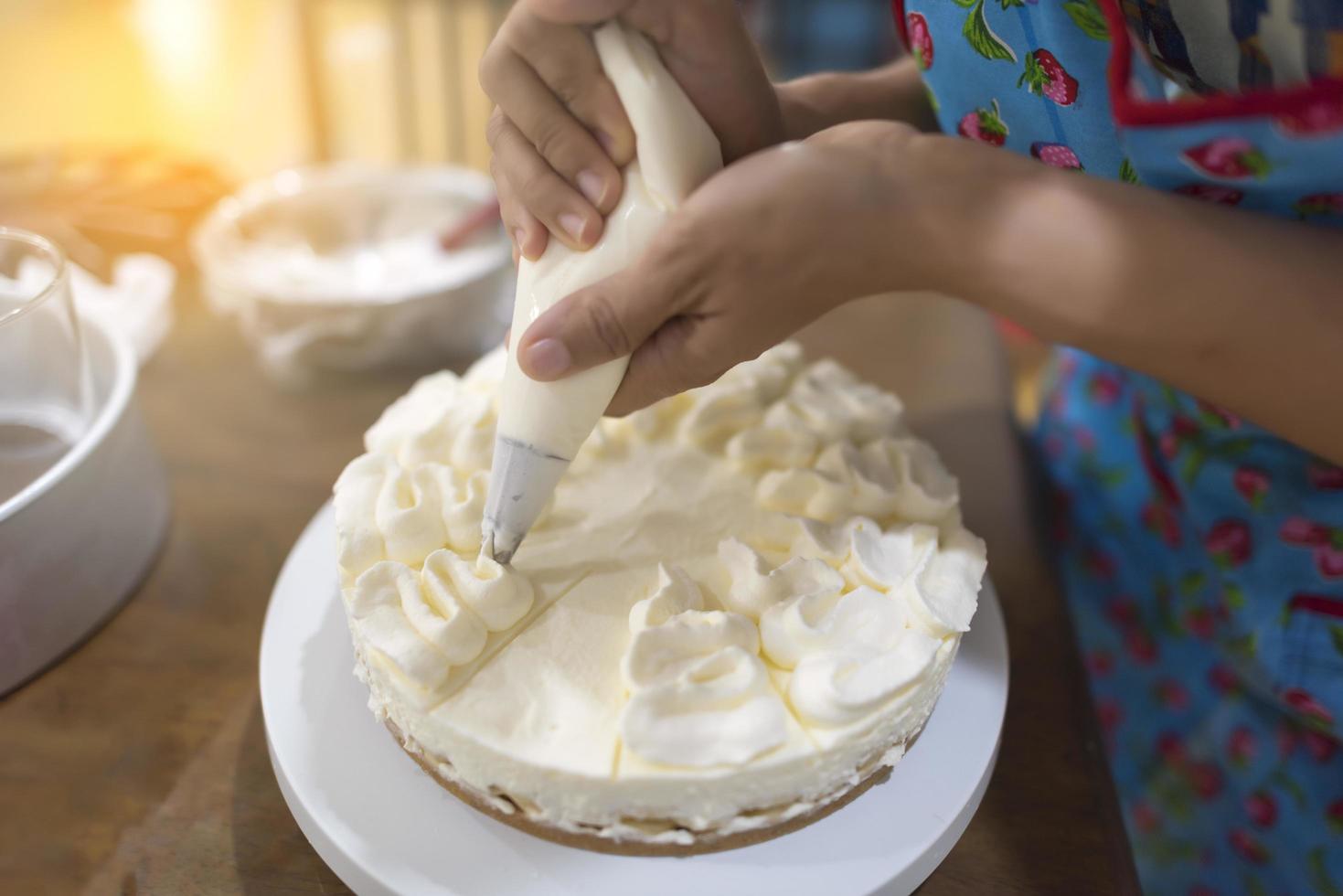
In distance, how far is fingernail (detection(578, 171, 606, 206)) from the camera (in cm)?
77

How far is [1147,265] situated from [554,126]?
444mm

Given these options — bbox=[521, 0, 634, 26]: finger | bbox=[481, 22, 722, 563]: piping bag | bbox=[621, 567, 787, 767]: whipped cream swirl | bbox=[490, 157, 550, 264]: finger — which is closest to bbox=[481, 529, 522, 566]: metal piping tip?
bbox=[481, 22, 722, 563]: piping bag

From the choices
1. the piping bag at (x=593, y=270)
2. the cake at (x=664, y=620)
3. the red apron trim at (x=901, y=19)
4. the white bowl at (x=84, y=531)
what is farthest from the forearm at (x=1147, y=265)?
the white bowl at (x=84, y=531)

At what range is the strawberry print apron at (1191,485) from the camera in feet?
2.26

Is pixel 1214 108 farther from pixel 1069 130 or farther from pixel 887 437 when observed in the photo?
pixel 887 437

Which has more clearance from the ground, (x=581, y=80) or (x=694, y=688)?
(x=581, y=80)

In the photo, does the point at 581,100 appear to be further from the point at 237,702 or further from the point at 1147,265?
the point at 237,702

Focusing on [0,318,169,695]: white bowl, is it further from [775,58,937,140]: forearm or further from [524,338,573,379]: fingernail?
[775,58,937,140]: forearm

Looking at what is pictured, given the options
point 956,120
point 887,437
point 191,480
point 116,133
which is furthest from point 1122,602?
point 116,133

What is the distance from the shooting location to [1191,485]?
3.65 feet

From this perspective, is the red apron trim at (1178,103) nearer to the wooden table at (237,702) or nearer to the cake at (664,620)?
the cake at (664,620)

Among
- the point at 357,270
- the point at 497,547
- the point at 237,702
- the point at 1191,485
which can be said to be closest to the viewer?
the point at 497,547

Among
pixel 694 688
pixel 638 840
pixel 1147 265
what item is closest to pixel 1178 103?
pixel 1147 265

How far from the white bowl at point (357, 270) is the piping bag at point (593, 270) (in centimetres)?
60
